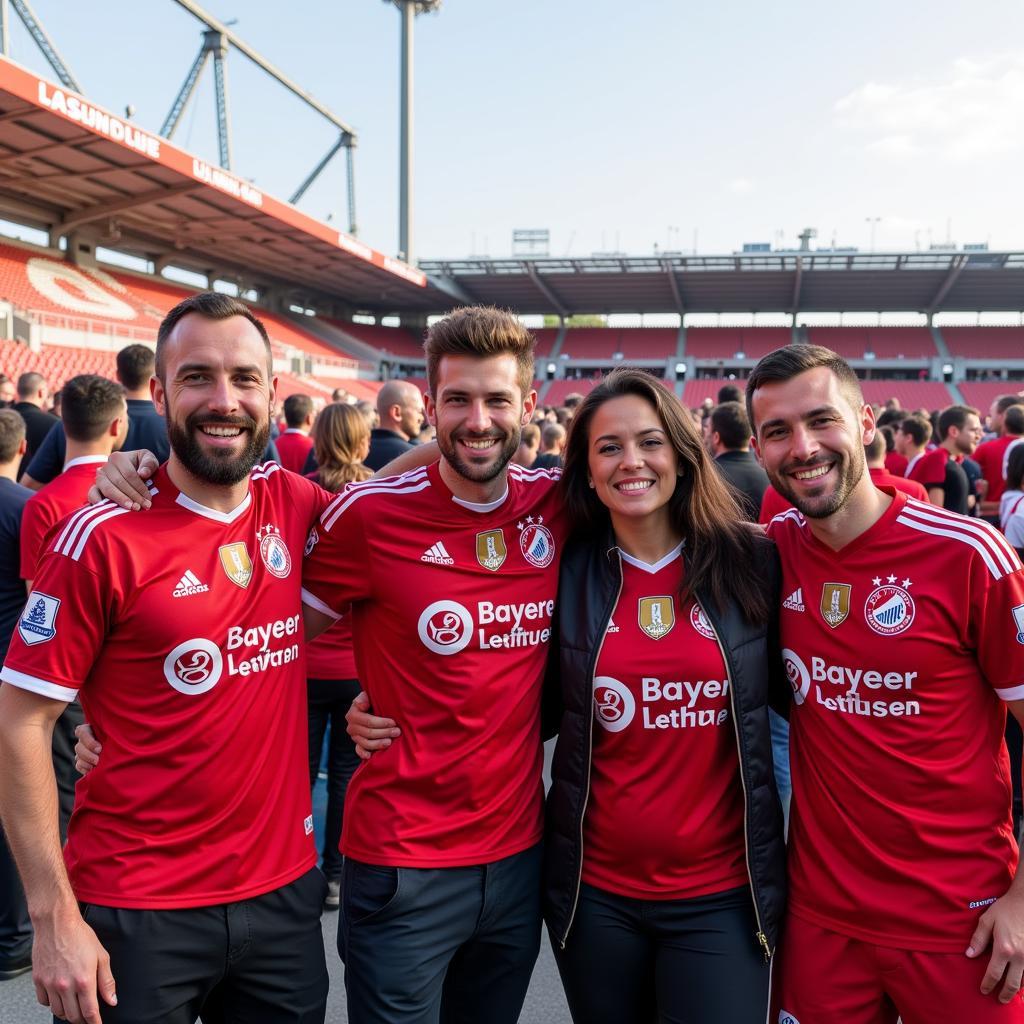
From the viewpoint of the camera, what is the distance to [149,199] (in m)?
20.7

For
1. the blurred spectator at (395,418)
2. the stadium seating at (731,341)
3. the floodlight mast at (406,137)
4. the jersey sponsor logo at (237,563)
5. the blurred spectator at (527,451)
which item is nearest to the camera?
the jersey sponsor logo at (237,563)

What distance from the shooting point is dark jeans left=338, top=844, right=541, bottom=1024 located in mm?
1951

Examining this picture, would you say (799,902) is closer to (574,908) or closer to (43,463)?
(574,908)

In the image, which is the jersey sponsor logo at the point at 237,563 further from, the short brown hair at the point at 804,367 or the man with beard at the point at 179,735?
the short brown hair at the point at 804,367

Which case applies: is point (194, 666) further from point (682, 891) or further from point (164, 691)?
point (682, 891)

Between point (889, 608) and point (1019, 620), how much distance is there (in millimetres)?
268

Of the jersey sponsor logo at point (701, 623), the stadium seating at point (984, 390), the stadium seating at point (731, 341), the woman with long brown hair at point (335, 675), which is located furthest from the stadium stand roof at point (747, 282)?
the jersey sponsor logo at point (701, 623)

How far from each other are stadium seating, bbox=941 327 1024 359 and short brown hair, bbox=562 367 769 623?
39.5 m

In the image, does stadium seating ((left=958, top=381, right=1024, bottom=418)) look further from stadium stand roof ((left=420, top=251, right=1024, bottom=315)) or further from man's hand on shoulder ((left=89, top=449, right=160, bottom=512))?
man's hand on shoulder ((left=89, top=449, right=160, bottom=512))

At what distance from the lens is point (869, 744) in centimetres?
193

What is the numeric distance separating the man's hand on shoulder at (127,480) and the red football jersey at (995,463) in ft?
22.1

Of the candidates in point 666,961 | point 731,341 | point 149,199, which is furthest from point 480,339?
point 731,341

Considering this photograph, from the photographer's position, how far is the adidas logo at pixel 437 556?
2127 millimetres

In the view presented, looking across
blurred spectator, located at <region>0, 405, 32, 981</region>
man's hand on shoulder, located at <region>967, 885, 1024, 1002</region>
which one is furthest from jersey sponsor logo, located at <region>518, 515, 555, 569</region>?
blurred spectator, located at <region>0, 405, 32, 981</region>
